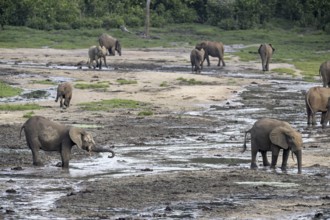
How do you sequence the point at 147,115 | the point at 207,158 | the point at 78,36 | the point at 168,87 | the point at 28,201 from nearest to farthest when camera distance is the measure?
the point at 28,201, the point at 207,158, the point at 147,115, the point at 168,87, the point at 78,36

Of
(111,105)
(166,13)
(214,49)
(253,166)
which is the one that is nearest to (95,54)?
(214,49)

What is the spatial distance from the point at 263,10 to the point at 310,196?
52187 mm

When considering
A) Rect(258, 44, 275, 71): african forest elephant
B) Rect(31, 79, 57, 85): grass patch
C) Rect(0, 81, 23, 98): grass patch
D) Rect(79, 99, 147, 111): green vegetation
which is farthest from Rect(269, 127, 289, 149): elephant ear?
Rect(258, 44, 275, 71): african forest elephant

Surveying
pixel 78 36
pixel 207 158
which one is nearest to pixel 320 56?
pixel 78 36

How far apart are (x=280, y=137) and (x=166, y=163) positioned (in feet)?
7.71

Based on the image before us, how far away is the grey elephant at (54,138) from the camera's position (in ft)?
63.0

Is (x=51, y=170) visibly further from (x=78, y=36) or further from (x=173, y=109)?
(x=78, y=36)

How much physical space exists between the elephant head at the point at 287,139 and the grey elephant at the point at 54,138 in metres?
3.26

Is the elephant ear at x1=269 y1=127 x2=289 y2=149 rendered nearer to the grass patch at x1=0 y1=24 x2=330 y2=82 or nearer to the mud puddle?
the mud puddle

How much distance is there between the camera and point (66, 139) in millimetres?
19266

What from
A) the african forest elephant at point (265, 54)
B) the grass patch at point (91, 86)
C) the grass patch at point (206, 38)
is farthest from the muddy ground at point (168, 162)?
the grass patch at point (206, 38)

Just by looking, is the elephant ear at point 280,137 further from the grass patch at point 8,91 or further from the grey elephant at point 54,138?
the grass patch at point 8,91

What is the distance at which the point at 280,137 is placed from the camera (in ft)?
62.5

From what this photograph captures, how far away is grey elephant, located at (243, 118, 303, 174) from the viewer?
62.0ft
